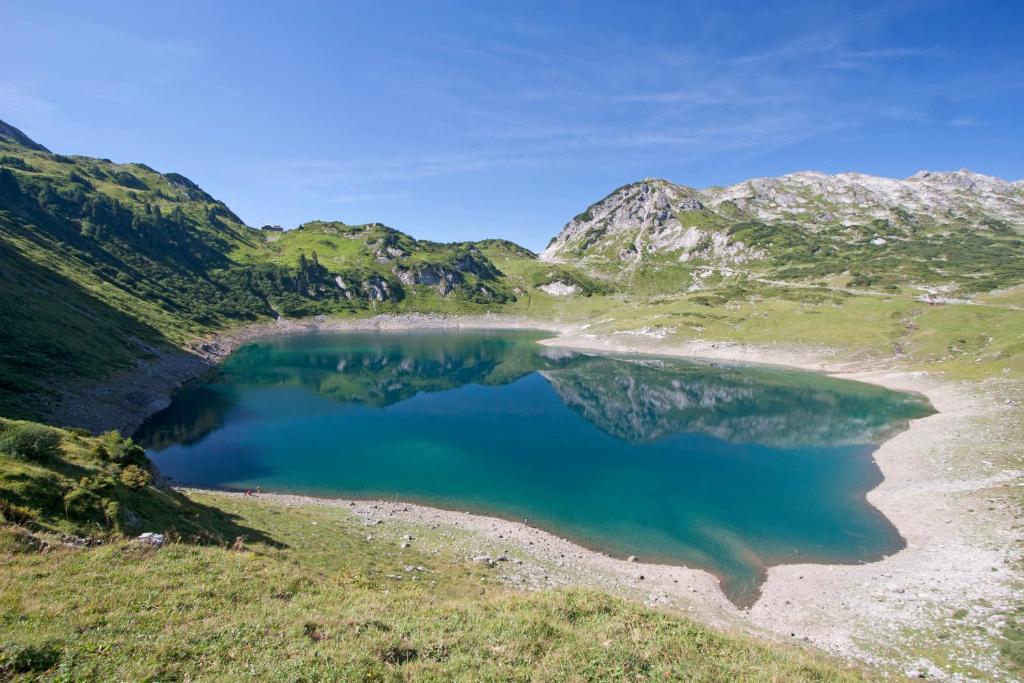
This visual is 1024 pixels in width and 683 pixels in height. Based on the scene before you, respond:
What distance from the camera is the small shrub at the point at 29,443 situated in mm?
18016

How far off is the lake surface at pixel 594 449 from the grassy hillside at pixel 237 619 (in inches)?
704

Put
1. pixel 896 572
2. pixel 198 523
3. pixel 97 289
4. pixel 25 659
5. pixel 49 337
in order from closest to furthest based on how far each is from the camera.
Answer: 1. pixel 25 659
2. pixel 198 523
3. pixel 896 572
4. pixel 49 337
5. pixel 97 289

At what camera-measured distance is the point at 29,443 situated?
18.6 meters

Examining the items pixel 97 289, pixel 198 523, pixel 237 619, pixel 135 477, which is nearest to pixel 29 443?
pixel 135 477

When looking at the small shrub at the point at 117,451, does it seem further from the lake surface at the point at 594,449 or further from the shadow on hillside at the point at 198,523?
the lake surface at the point at 594,449

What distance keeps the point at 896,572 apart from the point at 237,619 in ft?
118

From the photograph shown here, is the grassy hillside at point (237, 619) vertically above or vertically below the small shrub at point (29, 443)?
below

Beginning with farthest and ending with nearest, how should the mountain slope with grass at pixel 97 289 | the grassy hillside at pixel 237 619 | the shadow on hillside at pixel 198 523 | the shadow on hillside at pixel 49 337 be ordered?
the mountain slope with grass at pixel 97 289
the shadow on hillside at pixel 49 337
the shadow on hillside at pixel 198 523
the grassy hillside at pixel 237 619

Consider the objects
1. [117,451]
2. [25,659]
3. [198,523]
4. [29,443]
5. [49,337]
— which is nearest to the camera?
[25,659]

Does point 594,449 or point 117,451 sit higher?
point 117,451

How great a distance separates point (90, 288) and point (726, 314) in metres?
158

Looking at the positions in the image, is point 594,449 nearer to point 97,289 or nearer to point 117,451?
point 117,451

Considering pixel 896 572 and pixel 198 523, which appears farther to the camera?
pixel 896 572

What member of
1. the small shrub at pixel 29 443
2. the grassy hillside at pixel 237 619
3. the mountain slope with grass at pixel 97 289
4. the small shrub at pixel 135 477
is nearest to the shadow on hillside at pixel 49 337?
the mountain slope with grass at pixel 97 289
